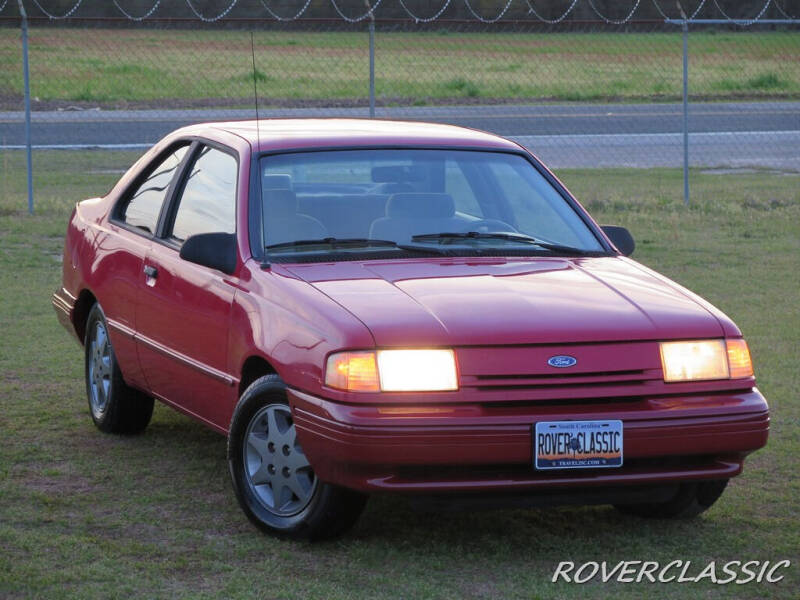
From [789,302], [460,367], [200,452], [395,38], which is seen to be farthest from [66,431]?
[395,38]

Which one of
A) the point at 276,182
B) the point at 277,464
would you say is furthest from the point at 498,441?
the point at 276,182

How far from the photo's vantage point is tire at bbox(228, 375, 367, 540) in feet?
16.8

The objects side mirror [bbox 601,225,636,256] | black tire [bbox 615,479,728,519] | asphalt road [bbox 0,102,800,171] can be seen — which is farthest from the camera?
asphalt road [bbox 0,102,800,171]

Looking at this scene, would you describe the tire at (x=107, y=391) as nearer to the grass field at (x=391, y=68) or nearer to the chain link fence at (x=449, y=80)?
the chain link fence at (x=449, y=80)

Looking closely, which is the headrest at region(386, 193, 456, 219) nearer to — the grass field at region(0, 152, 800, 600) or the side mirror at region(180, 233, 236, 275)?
the side mirror at region(180, 233, 236, 275)

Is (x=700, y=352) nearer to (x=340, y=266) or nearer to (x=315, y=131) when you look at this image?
(x=340, y=266)

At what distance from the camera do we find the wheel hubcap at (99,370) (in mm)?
6949

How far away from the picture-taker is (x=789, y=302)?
10.7 metres

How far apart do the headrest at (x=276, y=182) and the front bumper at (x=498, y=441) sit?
1.21m

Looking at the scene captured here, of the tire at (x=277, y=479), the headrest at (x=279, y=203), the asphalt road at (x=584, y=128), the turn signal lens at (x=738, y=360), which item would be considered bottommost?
the asphalt road at (x=584, y=128)

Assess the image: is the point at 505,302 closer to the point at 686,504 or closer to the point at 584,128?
the point at 686,504

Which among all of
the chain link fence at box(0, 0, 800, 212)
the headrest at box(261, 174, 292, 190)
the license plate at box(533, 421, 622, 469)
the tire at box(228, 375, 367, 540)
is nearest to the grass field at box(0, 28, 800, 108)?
the chain link fence at box(0, 0, 800, 212)

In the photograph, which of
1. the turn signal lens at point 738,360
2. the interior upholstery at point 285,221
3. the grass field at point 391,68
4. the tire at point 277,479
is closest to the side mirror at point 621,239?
the turn signal lens at point 738,360

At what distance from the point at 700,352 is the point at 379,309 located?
3.61 feet
